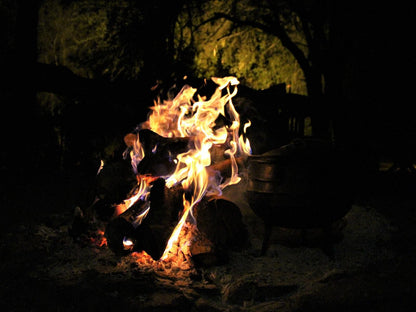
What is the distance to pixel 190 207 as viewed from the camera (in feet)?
12.9

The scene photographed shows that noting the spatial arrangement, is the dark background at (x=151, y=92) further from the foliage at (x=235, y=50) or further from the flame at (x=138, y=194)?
the foliage at (x=235, y=50)

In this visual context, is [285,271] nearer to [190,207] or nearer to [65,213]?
[190,207]

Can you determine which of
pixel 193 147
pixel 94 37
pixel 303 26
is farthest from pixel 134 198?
pixel 94 37

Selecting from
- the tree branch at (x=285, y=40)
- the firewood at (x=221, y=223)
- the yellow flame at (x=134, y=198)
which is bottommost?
the firewood at (x=221, y=223)

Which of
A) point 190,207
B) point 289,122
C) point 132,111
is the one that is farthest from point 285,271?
point 289,122

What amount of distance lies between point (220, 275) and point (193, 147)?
1.43m

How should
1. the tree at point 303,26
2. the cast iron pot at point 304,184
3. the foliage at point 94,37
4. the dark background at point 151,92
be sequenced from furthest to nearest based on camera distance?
the foliage at point 94,37
the tree at point 303,26
the dark background at point 151,92
the cast iron pot at point 304,184

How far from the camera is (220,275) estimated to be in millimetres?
3354

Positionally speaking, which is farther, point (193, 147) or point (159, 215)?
point (193, 147)

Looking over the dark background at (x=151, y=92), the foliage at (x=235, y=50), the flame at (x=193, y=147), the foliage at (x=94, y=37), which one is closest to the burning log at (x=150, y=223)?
the flame at (x=193, y=147)

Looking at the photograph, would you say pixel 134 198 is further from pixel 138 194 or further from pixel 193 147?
pixel 193 147

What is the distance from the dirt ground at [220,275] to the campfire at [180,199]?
178 millimetres

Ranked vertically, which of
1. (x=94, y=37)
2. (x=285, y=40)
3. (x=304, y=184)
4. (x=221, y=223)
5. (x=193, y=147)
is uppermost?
(x=94, y=37)

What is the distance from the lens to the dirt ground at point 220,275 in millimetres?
2756
